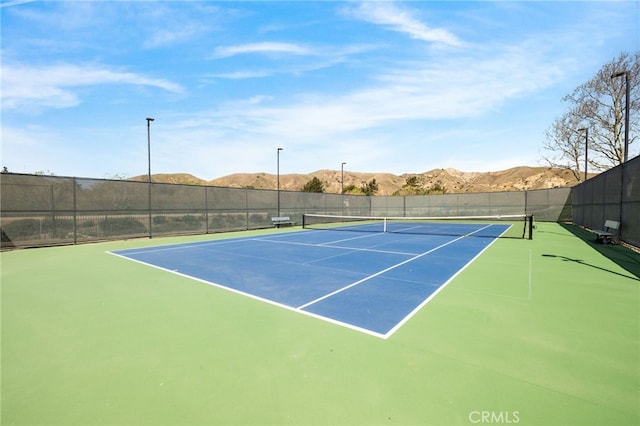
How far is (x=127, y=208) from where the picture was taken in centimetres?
1473

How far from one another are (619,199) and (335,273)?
12.1m

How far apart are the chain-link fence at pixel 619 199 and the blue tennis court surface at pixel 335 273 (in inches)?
182

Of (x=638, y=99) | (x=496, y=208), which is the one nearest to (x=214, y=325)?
(x=496, y=208)

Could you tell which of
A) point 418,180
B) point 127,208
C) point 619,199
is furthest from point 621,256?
point 418,180

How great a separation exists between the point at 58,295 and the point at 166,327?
10.3ft

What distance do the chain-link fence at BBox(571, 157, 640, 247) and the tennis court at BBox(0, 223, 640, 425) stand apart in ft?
17.0

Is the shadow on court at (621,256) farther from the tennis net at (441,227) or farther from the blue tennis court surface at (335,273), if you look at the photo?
the blue tennis court surface at (335,273)

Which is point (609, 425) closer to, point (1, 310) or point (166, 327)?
point (166, 327)

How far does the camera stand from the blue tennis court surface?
4.70 m

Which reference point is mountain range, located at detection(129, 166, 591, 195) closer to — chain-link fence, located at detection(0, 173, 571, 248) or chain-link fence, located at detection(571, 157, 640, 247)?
chain-link fence, located at detection(0, 173, 571, 248)

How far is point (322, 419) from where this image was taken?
7.59ft

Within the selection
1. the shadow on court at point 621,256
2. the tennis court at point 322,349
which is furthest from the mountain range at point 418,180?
the tennis court at point 322,349

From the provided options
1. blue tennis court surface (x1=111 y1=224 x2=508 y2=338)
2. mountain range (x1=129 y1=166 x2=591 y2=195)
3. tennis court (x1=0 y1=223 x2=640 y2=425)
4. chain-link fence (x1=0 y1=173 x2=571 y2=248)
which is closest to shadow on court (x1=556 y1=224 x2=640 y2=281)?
tennis court (x1=0 y1=223 x2=640 y2=425)

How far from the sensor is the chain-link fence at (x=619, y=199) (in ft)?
33.0
